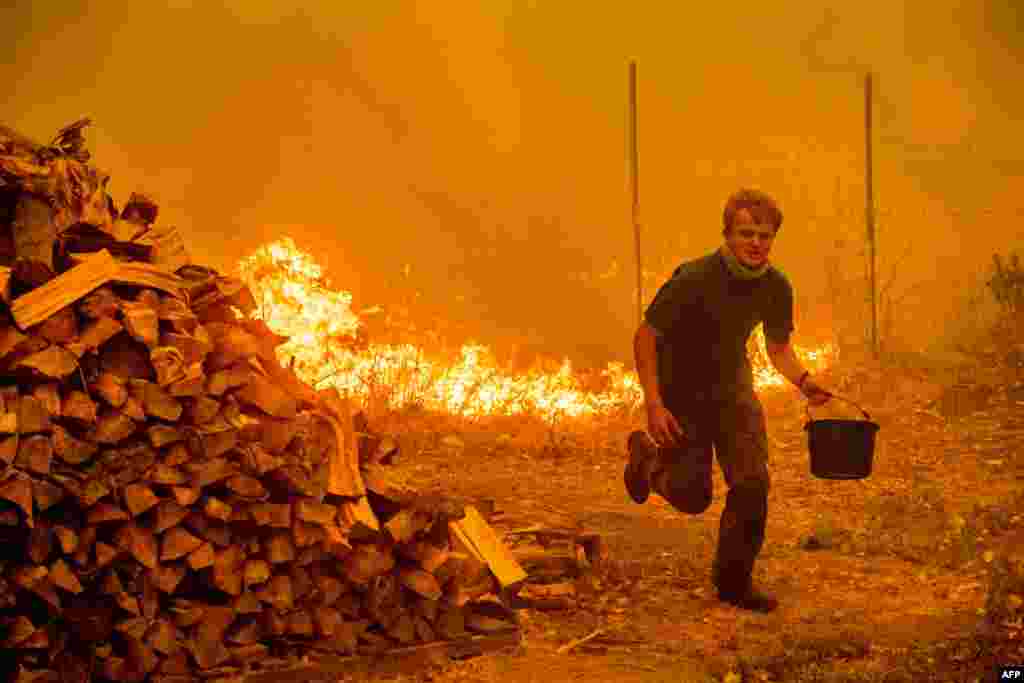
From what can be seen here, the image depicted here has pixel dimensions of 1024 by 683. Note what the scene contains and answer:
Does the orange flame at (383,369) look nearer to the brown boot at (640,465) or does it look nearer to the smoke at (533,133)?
the smoke at (533,133)

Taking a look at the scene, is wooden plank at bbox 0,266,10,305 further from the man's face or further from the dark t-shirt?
the man's face

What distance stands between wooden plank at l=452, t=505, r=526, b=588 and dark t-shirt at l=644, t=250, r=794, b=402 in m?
1.11

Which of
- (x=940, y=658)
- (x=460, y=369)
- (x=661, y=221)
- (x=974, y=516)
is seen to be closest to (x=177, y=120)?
(x=460, y=369)

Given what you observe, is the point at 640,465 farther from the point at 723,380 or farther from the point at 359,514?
the point at 359,514

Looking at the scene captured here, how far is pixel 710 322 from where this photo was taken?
4.99 meters

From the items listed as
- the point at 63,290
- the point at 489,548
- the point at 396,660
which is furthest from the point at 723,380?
the point at 63,290

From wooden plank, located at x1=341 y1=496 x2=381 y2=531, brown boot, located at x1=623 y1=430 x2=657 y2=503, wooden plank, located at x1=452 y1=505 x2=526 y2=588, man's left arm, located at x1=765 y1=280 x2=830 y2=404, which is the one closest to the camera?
wooden plank, located at x1=341 y1=496 x2=381 y2=531

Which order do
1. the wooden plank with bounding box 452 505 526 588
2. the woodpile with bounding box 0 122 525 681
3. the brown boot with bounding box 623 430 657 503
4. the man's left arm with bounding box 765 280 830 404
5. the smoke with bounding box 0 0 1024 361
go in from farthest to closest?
the smoke with bounding box 0 0 1024 361 → the brown boot with bounding box 623 430 657 503 → the man's left arm with bounding box 765 280 830 404 → the wooden plank with bounding box 452 505 526 588 → the woodpile with bounding box 0 122 525 681

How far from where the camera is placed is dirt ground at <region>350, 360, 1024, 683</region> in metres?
4.22

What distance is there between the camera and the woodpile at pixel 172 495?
12.2 ft

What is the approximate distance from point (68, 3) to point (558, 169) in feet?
25.4

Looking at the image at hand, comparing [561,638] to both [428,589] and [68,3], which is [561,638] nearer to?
[428,589]

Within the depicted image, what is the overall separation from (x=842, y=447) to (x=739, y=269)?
36.6 inches

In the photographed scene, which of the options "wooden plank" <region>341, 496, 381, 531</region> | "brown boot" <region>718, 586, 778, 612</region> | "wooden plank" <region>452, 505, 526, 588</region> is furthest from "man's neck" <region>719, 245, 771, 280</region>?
"wooden plank" <region>341, 496, 381, 531</region>
